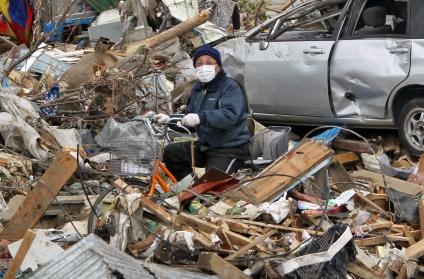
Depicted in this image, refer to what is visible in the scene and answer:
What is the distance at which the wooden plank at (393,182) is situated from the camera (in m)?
7.72

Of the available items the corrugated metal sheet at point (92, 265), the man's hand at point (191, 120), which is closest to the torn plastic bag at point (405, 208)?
the man's hand at point (191, 120)

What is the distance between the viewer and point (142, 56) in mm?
11586

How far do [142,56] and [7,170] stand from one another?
3.98 meters

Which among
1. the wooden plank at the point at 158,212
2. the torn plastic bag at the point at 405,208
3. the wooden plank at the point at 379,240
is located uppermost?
the wooden plank at the point at 158,212

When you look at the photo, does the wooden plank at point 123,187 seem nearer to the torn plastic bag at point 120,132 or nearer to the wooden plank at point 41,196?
the wooden plank at point 41,196

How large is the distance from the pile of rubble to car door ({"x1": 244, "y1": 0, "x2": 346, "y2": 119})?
1.46 feet

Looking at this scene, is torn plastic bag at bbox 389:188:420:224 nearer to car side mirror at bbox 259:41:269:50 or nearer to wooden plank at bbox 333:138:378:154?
wooden plank at bbox 333:138:378:154

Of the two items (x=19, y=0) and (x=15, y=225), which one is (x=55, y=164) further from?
(x=19, y=0)

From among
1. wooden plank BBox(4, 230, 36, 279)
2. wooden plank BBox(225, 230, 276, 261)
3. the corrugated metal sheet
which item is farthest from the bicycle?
the corrugated metal sheet

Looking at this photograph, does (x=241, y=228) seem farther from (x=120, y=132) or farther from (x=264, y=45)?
(x=264, y=45)

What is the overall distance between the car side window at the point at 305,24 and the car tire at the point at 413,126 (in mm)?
1417

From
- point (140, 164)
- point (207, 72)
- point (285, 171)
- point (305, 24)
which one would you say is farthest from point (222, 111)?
point (305, 24)

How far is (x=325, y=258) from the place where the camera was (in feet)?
19.1

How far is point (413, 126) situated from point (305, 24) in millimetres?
2021
